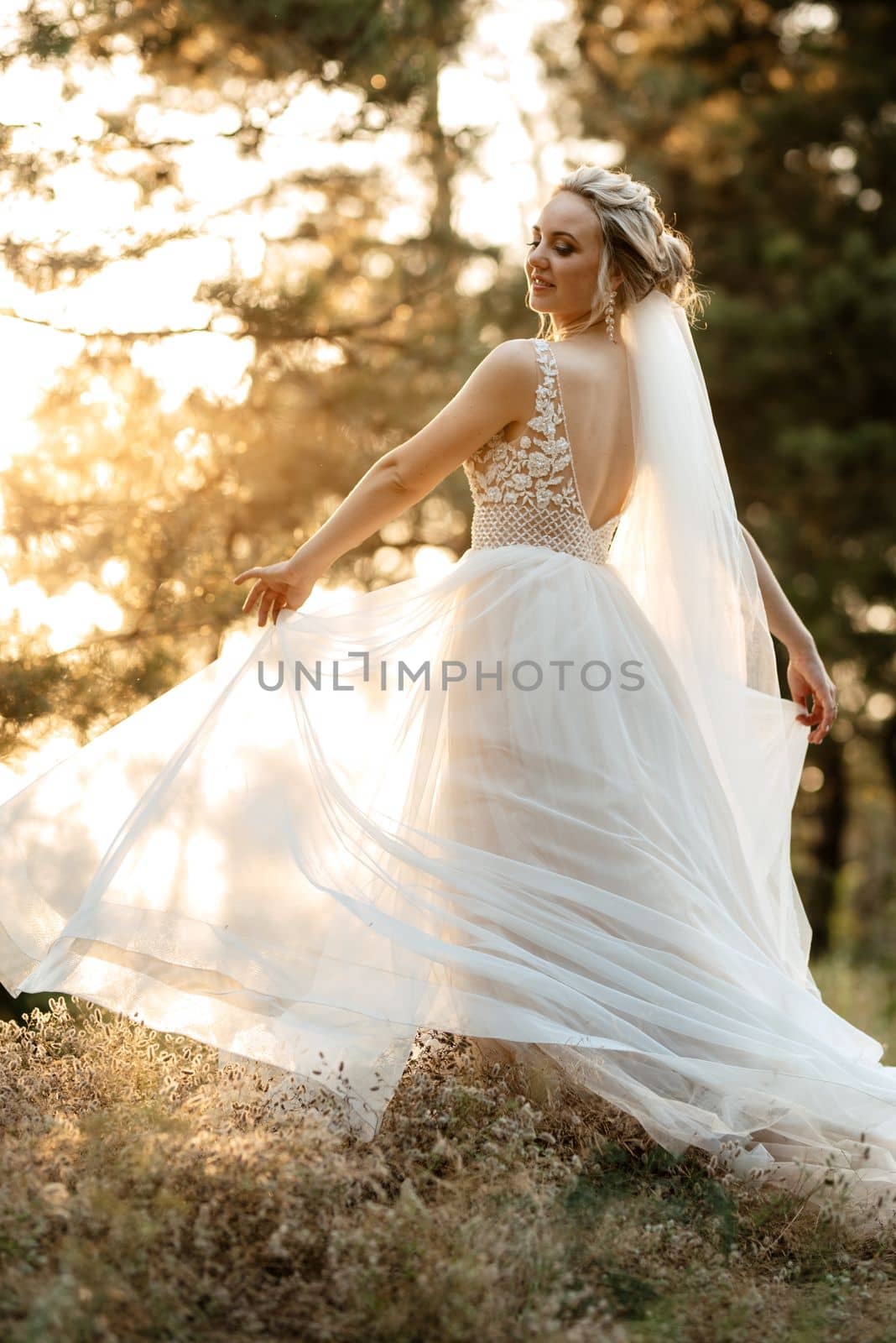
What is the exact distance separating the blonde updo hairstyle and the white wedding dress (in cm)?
7

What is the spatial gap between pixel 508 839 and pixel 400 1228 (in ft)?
3.23

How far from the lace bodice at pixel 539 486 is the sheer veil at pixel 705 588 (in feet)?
0.69

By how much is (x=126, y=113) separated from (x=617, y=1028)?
3.90m

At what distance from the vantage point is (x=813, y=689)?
3.73 m

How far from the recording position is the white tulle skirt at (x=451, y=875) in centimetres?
279

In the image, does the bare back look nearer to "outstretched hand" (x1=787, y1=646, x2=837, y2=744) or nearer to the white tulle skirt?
the white tulle skirt

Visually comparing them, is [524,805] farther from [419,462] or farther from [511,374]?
[511,374]

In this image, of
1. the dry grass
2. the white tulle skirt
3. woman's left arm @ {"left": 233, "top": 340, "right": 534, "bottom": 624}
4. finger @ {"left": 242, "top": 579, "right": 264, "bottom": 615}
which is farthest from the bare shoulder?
the dry grass

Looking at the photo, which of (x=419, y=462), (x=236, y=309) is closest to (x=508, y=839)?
(x=419, y=462)

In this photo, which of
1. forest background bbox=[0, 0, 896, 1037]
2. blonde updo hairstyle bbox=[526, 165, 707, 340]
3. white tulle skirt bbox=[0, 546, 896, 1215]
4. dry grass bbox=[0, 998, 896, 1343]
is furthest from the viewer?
forest background bbox=[0, 0, 896, 1037]

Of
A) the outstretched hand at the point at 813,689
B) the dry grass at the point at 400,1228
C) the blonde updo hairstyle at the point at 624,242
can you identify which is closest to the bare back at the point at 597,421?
the blonde updo hairstyle at the point at 624,242

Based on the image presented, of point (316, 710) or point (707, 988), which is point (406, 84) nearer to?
point (316, 710)

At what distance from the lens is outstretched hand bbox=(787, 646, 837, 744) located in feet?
12.1

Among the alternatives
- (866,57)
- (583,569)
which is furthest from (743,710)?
(866,57)
